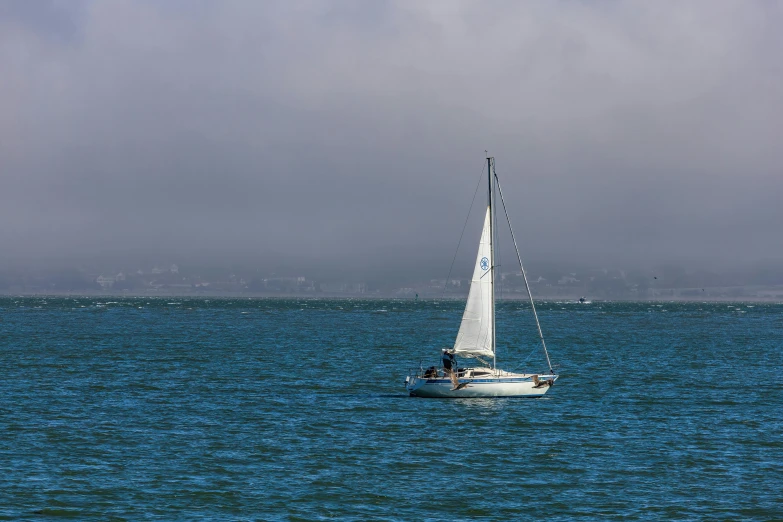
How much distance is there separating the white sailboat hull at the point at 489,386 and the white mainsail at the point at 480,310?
2.23 m

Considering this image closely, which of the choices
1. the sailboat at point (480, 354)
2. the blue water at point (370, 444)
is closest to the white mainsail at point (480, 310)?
the sailboat at point (480, 354)

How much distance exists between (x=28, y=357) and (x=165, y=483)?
63.1 meters

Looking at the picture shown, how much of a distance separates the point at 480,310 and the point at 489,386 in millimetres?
5175

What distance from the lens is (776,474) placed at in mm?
40125

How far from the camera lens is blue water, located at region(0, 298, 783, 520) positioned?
3488cm

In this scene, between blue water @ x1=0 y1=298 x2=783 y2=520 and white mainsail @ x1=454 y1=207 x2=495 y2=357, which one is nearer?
blue water @ x1=0 y1=298 x2=783 y2=520

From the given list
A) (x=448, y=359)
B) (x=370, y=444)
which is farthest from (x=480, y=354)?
(x=370, y=444)

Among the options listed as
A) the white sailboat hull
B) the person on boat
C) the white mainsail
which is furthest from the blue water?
the white mainsail

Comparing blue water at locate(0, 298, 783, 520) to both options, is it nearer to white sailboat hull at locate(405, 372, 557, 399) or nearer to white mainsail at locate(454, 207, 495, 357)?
white sailboat hull at locate(405, 372, 557, 399)

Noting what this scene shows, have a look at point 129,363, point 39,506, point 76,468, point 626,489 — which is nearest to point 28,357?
point 129,363

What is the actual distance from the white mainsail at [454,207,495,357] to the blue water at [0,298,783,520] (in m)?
4.48

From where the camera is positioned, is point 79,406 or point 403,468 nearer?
point 403,468

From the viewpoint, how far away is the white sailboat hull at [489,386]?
62.2 meters

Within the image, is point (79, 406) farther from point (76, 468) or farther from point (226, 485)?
point (226, 485)
